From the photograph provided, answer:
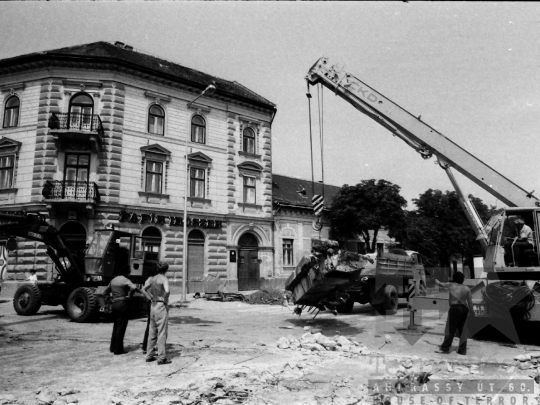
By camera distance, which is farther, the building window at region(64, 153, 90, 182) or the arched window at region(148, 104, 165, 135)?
the arched window at region(148, 104, 165, 135)

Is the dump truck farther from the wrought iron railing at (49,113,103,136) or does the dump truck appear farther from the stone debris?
the wrought iron railing at (49,113,103,136)

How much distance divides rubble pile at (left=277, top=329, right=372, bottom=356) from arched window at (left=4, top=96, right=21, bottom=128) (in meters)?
20.9

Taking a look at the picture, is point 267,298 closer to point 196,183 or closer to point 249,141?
point 196,183

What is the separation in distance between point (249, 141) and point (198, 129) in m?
3.95

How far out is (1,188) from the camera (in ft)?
69.7

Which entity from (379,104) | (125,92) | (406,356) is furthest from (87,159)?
(406,356)

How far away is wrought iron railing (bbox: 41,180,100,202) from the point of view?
20.4m

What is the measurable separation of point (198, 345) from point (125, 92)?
17.7 m

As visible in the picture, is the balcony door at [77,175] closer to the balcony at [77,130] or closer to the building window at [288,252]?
the balcony at [77,130]

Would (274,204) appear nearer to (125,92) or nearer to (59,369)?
(125,92)

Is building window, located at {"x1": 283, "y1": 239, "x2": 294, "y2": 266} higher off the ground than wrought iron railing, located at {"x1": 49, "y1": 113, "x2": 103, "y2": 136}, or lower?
lower

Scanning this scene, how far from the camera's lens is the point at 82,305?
12.5 m

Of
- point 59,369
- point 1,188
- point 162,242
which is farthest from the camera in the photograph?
point 162,242

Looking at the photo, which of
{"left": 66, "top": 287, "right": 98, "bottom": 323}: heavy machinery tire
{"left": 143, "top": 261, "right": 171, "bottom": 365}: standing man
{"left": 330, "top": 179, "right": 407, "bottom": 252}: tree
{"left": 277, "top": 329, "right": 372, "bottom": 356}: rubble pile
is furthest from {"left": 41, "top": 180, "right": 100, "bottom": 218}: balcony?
{"left": 330, "top": 179, "right": 407, "bottom": 252}: tree
